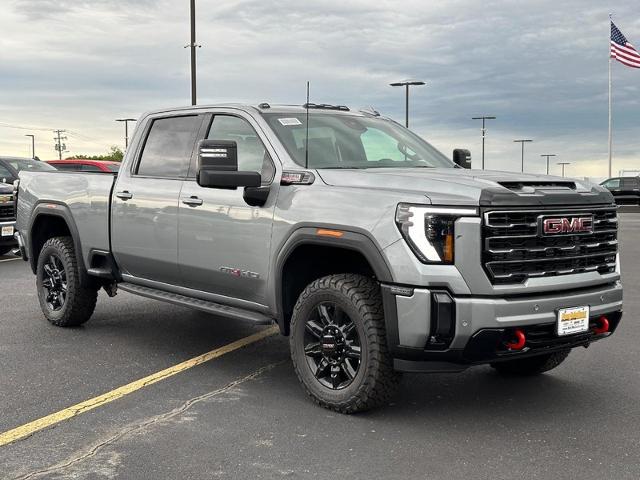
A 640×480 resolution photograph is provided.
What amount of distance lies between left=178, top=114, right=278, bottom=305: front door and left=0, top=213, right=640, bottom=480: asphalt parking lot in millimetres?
703

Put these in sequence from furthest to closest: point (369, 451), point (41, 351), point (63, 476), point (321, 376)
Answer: point (41, 351), point (321, 376), point (369, 451), point (63, 476)

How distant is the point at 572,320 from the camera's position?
462cm

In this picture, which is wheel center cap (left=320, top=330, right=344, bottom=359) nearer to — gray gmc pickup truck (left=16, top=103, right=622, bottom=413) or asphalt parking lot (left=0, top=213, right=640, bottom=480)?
gray gmc pickup truck (left=16, top=103, right=622, bottom=413)

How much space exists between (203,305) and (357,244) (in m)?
1.75

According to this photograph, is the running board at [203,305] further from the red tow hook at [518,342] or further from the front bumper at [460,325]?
the red tow hook at [518,342]

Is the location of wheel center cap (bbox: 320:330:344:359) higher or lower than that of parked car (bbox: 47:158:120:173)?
lower

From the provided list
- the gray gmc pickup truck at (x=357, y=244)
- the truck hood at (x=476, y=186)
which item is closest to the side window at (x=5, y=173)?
the gray gmc pickup truck at (x=357, y=244)

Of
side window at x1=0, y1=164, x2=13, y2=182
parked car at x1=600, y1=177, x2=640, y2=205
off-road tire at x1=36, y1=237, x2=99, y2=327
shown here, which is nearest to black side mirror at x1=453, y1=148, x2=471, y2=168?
off-road tire at x1=36, y1=237, x2=99, y2=327

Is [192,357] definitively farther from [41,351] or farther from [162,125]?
[162,125]

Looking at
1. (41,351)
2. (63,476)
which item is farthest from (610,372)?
(41,351)

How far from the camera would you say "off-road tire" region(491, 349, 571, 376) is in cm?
Answer: 562

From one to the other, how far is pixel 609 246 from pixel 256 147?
8.16 feet

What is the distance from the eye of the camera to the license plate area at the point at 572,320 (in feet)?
14.9

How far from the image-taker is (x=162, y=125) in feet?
21.9
